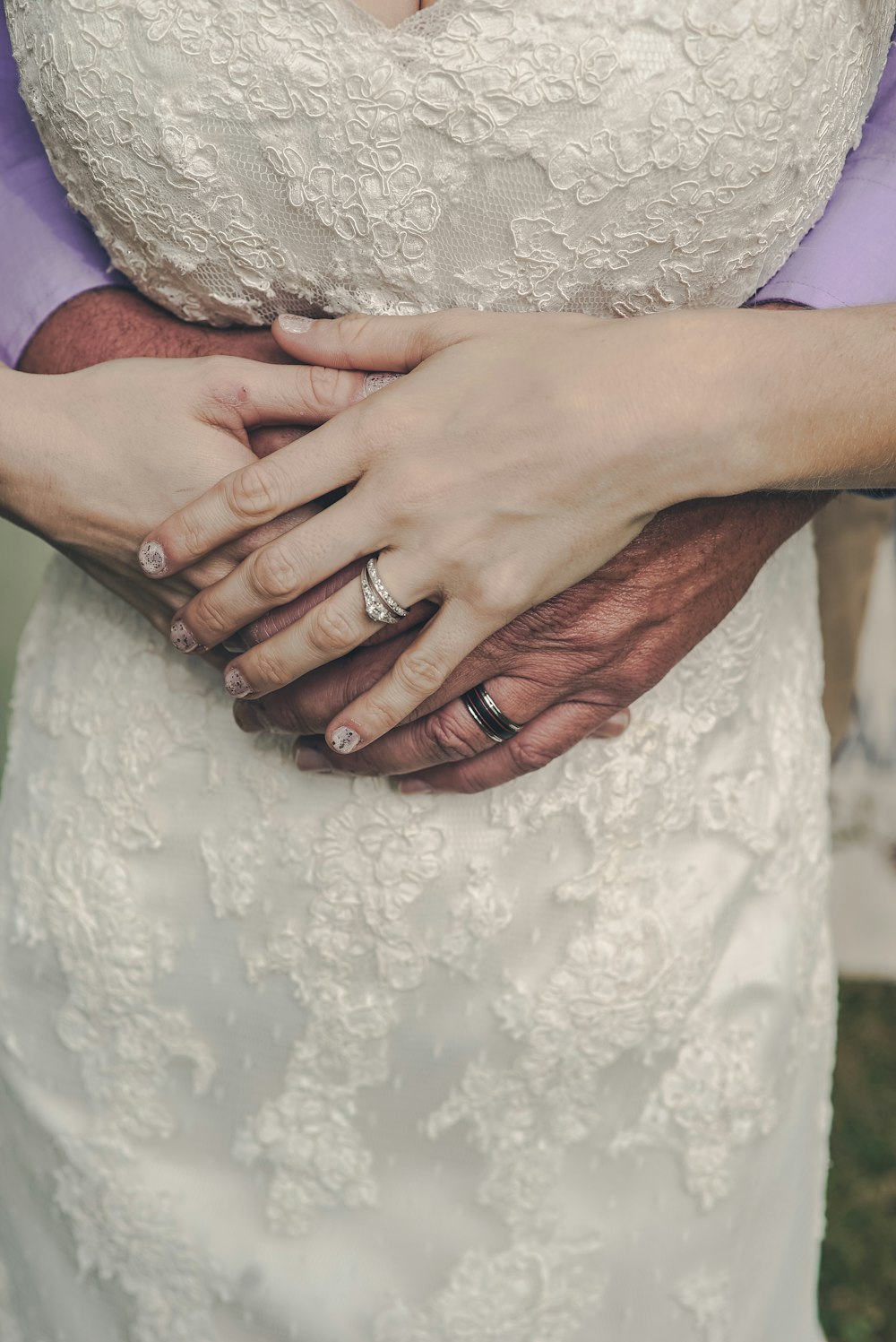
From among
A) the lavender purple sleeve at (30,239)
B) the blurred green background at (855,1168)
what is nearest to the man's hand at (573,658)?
the lavender purple sleeve at (30,239)

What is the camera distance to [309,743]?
3.27 feet

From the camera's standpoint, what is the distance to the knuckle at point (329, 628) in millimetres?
861

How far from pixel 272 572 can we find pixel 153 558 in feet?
0.34

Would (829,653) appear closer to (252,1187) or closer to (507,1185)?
(507,1185)

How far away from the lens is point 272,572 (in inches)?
33.8

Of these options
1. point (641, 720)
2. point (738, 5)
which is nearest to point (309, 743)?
point (641, 720)

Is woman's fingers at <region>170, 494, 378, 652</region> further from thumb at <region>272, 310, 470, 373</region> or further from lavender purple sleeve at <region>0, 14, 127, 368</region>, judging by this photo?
lavender purple sleeve at <region>0, 14, 127, 368</region>

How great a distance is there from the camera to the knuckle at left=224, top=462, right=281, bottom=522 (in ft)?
2.78

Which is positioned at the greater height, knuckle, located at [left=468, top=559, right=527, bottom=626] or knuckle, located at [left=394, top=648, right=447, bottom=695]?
knuckle, located at [left=468, top=559, right=527, bottom=626]

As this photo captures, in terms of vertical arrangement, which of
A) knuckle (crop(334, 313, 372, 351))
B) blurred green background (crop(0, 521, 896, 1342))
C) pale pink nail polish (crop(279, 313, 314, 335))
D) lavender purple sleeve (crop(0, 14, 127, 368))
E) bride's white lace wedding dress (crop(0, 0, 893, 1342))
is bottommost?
blurred green background (crop(0, 521, 896, 1342))

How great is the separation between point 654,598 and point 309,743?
32 centimetres

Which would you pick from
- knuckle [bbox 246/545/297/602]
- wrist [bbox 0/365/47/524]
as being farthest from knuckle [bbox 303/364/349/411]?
wrist [bbox 0/365/47/524]

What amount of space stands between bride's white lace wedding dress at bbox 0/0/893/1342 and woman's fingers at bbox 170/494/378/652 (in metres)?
0.18

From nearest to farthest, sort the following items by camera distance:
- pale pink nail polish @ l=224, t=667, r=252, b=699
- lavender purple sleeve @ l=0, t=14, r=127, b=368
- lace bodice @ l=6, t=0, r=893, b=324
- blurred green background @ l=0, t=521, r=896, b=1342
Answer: lace bodice @ l=6, t=0, r=893, b=324 → pale pink nail polish @ l=224, t=667, r=252, b=699 → lavender purple sleeve @ l=0, t=14, r=127, b=368 → blurred green background @ l=0, t=521, r=896, b=1342
